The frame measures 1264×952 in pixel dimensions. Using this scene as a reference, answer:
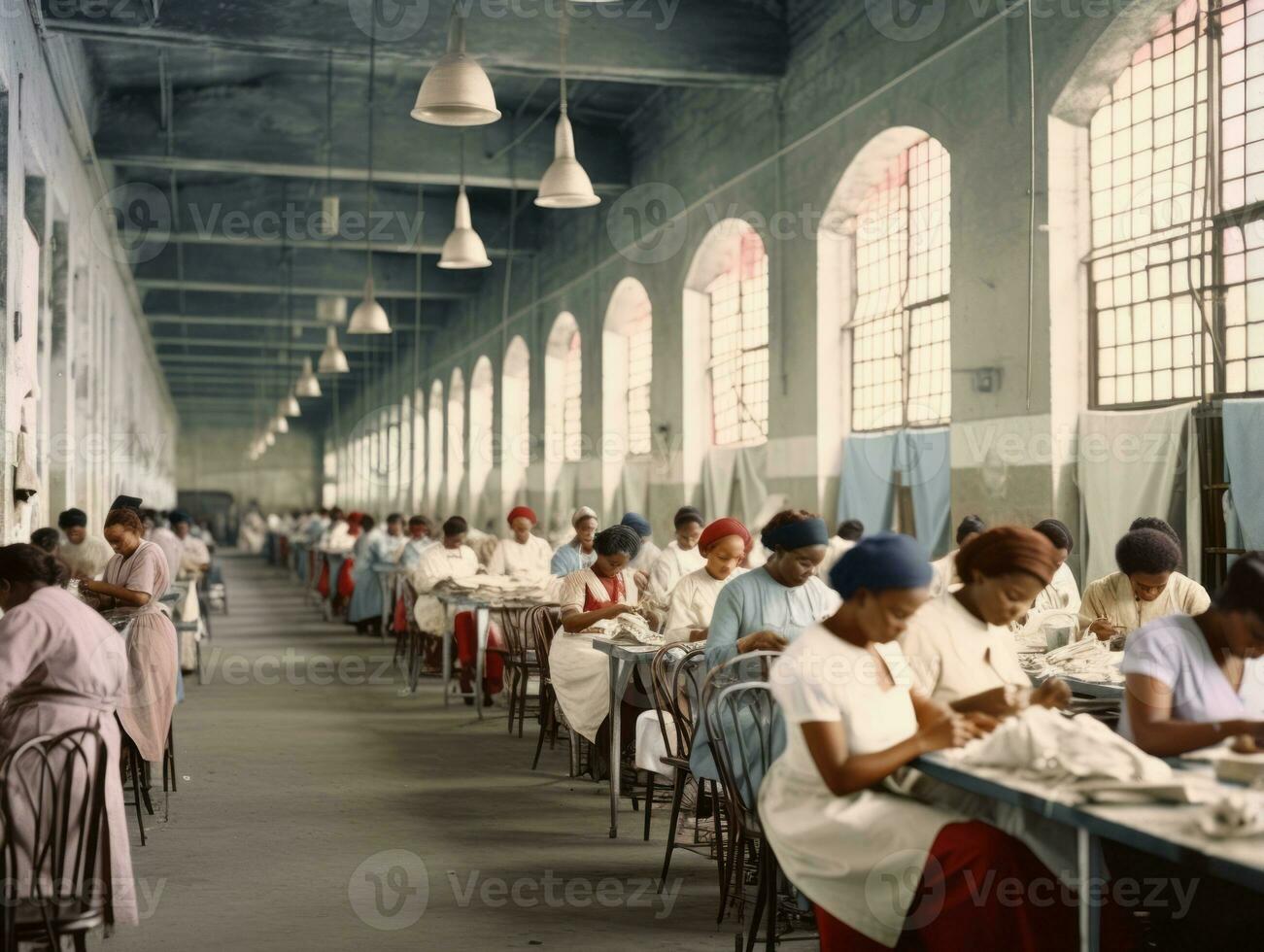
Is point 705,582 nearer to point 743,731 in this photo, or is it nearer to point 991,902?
point 743,731

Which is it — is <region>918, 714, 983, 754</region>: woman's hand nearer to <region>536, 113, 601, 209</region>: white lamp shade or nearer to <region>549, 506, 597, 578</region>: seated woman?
<region>536, 113, 601, 209</region>: white lamp shade

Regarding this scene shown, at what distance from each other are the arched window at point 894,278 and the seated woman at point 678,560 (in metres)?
2.12

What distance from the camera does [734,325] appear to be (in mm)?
14359

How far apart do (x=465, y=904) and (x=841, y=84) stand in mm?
7972

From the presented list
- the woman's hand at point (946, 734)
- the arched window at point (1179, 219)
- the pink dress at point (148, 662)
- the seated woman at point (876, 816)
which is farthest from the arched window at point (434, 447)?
the woman's hand at point (946, 734)

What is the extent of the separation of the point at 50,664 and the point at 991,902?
2.78 meters

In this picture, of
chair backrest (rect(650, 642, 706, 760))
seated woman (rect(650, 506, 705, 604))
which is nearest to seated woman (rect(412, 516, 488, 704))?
seated woman (rect(650, 506, 705, 604))

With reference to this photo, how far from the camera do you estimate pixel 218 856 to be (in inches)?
241

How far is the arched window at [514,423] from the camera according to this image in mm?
22609

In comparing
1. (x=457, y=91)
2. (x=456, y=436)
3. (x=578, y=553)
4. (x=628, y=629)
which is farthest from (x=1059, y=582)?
(x=456, y=436)

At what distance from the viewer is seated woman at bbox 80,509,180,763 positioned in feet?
22.4

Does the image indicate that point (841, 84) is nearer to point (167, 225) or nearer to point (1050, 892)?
point (1050, 892)

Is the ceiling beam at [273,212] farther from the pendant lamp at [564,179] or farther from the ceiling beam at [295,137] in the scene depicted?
the pendant lamp at [564,179]

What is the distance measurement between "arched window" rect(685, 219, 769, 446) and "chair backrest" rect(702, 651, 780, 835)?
26.4 ft
